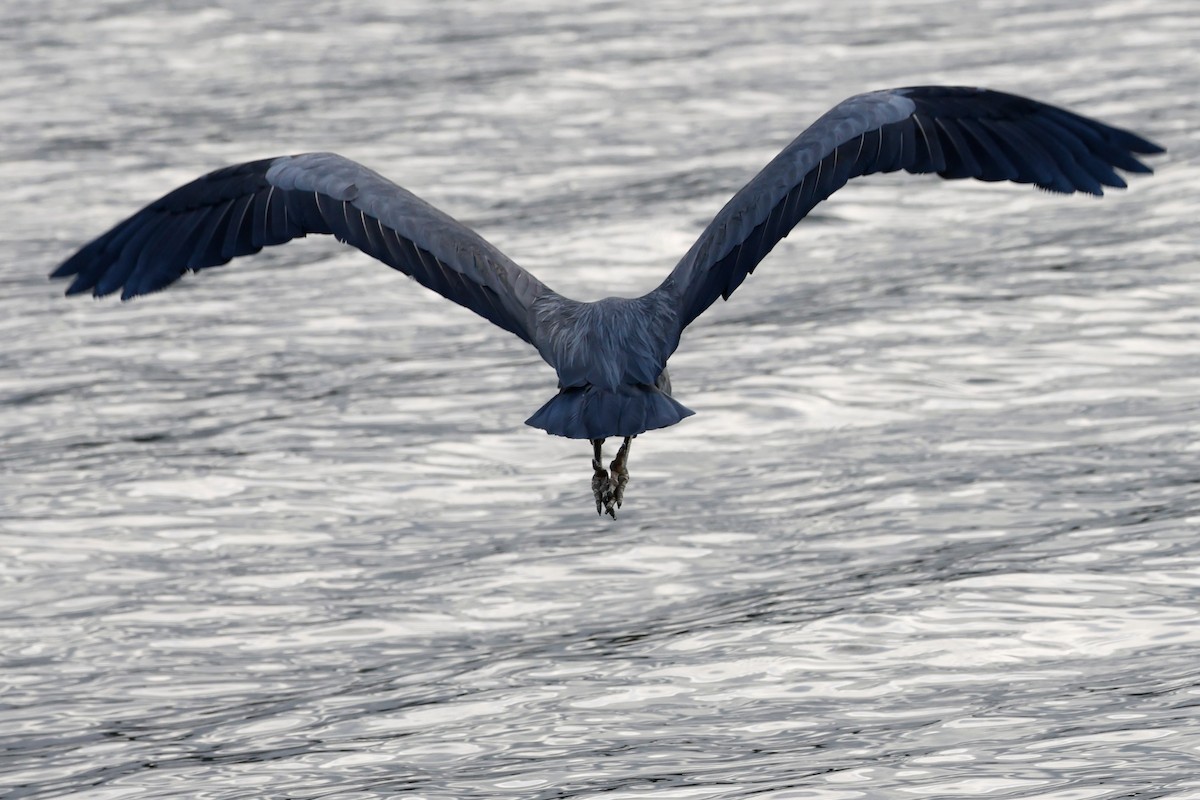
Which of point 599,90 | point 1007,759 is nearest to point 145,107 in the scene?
point 599,90

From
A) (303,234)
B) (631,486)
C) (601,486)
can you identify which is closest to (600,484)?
(601,486)

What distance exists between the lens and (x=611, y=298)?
10.7 meters

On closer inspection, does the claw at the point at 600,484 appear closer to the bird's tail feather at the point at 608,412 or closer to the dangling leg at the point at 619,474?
the dangling leg at the point at 619,474

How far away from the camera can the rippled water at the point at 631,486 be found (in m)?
10.8

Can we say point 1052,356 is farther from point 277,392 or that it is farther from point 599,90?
point 599,90

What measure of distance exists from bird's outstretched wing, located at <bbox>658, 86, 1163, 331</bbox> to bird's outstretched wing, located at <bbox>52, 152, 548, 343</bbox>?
2.84 ft

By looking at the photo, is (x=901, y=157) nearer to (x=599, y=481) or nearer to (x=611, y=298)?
(x=611, y=298)

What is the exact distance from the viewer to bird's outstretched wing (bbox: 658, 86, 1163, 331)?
10594 mm

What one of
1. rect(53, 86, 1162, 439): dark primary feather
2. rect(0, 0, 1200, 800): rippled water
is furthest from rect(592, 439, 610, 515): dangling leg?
rect(0, 0, 1200, 800): rippled water

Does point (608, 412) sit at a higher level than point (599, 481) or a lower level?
higher

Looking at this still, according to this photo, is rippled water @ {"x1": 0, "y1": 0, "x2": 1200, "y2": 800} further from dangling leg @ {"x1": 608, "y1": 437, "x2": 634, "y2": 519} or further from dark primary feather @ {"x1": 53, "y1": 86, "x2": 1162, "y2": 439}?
dark primary feather @ {"x1": 53, "y1": 86, "x2": 1162, "y2": 439}

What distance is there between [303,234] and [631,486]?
3251mm

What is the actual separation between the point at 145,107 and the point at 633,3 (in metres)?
6.10

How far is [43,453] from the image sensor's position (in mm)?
15008
